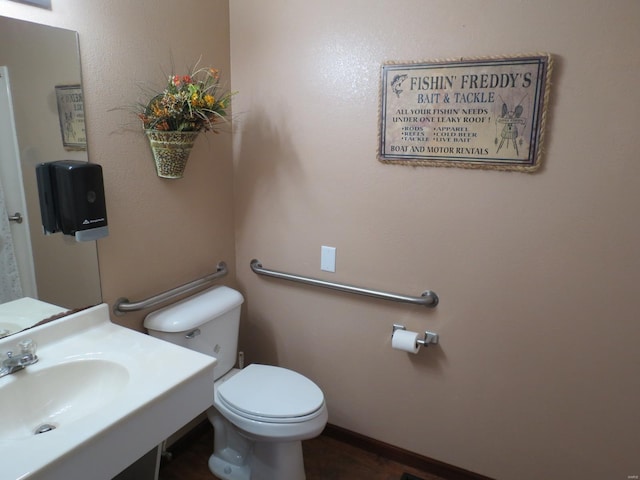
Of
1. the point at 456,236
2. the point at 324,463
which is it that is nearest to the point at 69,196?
the point at 456,236

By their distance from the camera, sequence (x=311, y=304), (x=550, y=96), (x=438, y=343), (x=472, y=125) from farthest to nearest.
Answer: (x=311, y=304) → (x=438, y=343) → (x=472, y=125) → (x=550, y=96)

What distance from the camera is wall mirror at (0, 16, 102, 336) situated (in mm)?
1246

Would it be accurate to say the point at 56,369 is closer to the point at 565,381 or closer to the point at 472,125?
the point at 472,125

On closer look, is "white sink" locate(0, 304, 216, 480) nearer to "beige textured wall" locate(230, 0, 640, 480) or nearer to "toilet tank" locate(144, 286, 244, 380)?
"toilet tank" locate(144, 286, 244, 380)

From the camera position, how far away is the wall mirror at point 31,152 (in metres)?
1.25

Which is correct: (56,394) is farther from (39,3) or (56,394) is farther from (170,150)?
(39,3)

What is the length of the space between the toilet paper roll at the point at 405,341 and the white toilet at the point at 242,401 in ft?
1.24

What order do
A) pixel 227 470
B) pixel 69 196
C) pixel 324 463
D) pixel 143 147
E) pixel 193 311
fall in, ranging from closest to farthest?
1. pixel 69 196
2. pixel 143 147
3. pixel 193 311
4. pixel 227 470
5. pixel 324 463

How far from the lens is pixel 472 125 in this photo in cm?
156

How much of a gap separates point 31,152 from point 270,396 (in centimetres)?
119

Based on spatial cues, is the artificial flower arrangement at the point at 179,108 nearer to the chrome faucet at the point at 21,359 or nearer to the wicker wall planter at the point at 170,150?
the wicker wall planter at the point at 170,150

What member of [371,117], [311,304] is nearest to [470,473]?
[311,304]

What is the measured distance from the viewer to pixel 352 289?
1.90 metres

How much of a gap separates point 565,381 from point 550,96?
1052 mm
